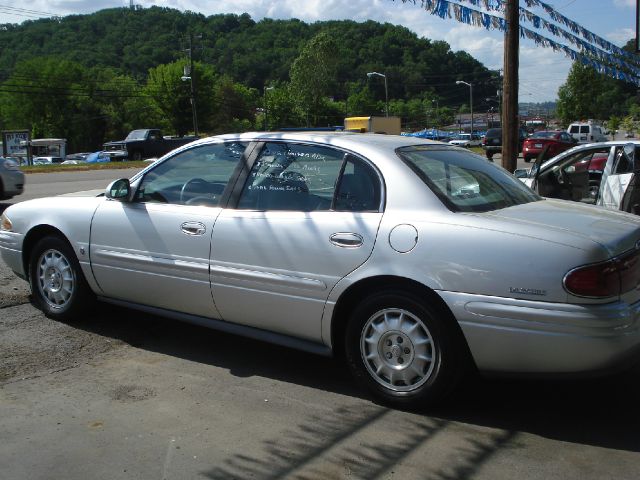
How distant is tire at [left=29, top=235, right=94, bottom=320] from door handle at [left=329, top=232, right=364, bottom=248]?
2291 millimetres

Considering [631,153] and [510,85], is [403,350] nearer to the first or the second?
[631,153]

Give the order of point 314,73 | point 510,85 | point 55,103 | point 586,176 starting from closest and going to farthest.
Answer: point 586,176
point 510,85
point 314,73
point 55,103

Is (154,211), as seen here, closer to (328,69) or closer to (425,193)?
(425,193)

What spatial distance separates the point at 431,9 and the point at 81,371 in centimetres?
611

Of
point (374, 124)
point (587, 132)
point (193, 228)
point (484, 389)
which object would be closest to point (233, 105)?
point (587, 132)

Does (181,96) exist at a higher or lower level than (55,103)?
lower

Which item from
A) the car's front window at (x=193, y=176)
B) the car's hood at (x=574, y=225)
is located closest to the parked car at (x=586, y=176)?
the car's hood at (x=574, y=225)

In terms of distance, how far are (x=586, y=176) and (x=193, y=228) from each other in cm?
681

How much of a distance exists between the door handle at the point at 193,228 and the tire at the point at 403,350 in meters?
1.21

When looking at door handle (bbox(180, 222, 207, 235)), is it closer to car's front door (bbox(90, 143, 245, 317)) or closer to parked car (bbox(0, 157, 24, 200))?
car's front door (bbox(90, 143, 245, 317))

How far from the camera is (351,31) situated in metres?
53.8

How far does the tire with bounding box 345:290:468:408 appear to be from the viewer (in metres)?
3.65

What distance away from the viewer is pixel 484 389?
424cm

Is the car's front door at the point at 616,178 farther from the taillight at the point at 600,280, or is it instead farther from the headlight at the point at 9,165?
the headlight at the point at 9,165
